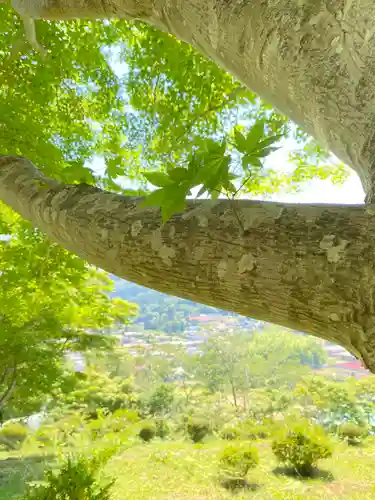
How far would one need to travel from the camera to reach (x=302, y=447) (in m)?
5.18

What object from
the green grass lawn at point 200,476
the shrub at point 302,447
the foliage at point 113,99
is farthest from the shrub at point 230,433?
the foliage at point 113,99

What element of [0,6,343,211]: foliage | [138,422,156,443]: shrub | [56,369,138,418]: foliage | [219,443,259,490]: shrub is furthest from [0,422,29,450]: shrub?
[0,6,343,211]: foliage

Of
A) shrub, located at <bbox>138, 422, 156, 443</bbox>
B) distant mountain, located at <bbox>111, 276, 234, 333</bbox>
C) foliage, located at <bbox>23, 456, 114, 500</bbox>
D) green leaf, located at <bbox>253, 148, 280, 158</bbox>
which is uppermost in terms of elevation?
distant mountain, located at <bbox>111, 276, 234, 333</bbox>

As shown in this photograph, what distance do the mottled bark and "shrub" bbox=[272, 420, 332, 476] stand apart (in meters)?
5.26

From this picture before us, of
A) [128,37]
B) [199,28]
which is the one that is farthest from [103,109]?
[199,28]

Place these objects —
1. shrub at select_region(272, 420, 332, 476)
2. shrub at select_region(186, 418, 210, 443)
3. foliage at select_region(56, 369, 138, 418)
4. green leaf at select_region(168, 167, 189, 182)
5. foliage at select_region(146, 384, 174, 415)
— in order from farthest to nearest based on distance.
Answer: foliage at select_region(146, 384, 174, 415) → foliage at select_region(56, 369, 138, 418) → shrub at select_region(186, 418, 210, 443) → shrub at select_region(272, 420, 332, 476) → green leaf at select_region(168, 167, 189, 182)

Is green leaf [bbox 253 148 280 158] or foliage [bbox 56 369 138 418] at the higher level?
green leaf [bbox 253 148 280 158]

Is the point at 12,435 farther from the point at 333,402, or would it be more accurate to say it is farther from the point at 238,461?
the point at 333,402

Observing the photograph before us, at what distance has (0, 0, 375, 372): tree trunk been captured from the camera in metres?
0.43

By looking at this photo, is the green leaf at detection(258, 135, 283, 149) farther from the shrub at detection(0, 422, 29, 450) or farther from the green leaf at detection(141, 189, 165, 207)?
the shrub at detection(0, 422, 29, 450)

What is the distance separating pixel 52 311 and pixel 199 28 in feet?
12.5

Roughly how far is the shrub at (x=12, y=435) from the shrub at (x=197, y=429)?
286cm

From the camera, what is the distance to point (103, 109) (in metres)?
2.84

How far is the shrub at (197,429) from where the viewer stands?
25.8ft
